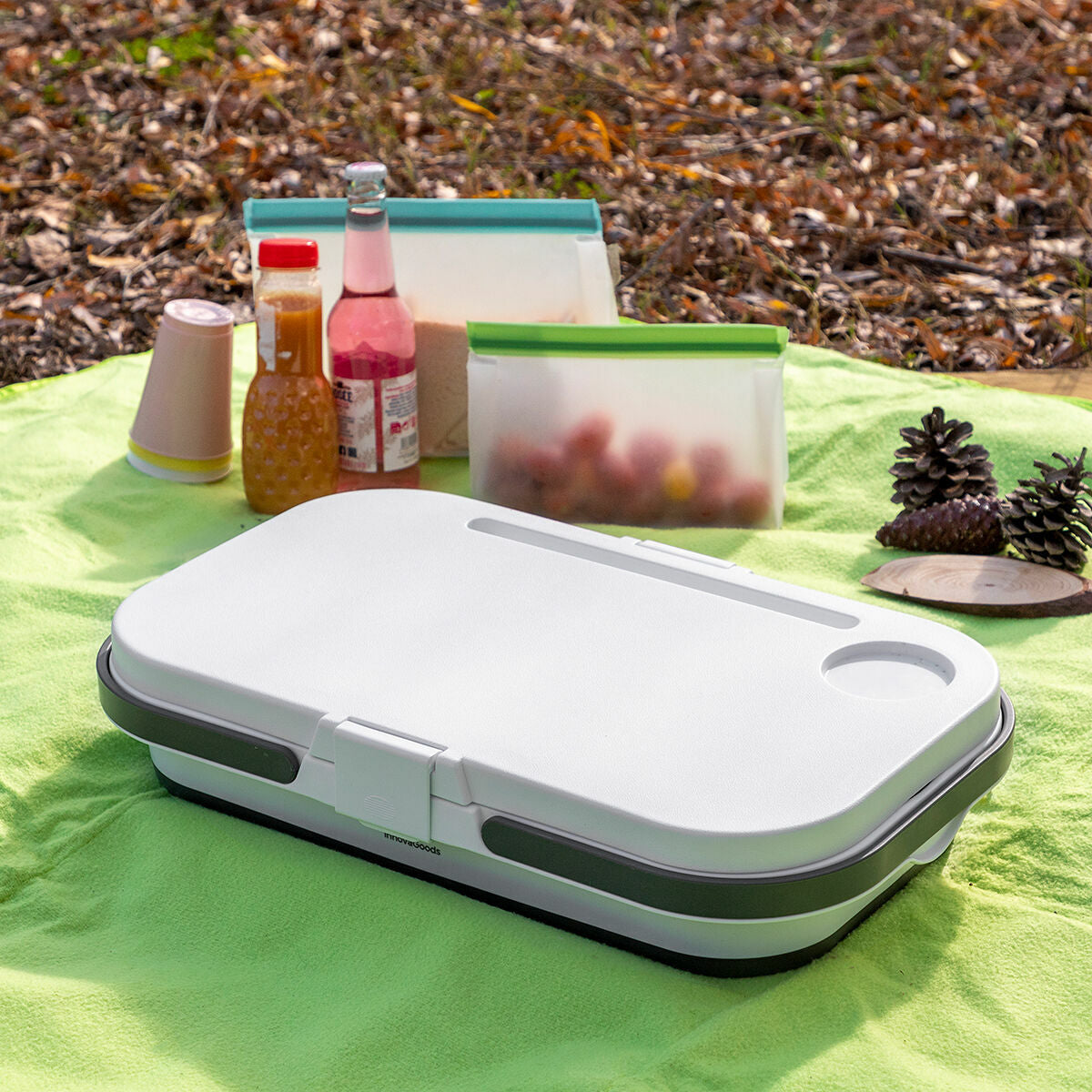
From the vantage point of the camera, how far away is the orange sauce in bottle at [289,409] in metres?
1.33

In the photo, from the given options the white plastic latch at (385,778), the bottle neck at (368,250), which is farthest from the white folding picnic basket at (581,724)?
the bottle neck at (368,250)

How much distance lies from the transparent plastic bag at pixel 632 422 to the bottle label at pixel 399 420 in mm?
65

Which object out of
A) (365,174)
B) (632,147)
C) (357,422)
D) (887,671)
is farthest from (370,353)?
(632,147)

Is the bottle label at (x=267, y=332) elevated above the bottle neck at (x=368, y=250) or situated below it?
below

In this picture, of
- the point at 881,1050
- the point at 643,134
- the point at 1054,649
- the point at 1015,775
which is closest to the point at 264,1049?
the point at 881,1050

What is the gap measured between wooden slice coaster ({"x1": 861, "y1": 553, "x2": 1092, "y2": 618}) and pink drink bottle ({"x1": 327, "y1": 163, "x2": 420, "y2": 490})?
50 cm

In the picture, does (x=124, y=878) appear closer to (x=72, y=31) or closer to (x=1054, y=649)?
(x=1054, y=649)

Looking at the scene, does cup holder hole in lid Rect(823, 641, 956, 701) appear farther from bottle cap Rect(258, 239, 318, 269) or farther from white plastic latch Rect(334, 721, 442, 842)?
bottle cap Rect(258, 239, 318, 269)

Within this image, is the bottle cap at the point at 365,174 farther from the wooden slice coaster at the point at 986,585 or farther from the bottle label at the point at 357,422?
the wooden slice coaster at the point at 986,585

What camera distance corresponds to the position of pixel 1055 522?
1.30 meters

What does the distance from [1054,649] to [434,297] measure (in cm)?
77

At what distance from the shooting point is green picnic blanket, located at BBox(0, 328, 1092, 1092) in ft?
2.45

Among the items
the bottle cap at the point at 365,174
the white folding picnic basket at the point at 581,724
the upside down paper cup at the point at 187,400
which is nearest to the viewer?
the white folding picnic basket at the point at 581,724

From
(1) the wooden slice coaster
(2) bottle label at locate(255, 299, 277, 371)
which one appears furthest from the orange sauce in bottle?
(1) the wooden slice coaster
